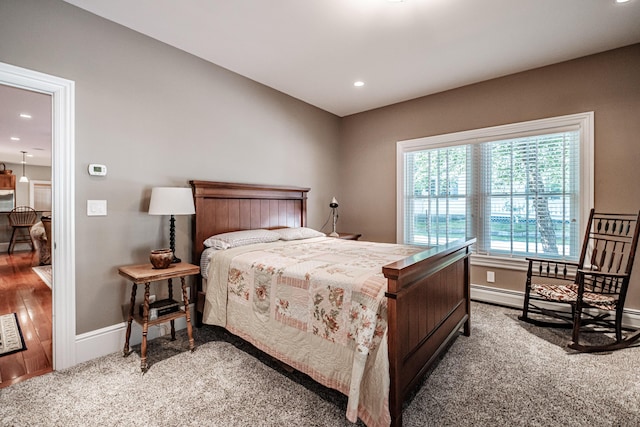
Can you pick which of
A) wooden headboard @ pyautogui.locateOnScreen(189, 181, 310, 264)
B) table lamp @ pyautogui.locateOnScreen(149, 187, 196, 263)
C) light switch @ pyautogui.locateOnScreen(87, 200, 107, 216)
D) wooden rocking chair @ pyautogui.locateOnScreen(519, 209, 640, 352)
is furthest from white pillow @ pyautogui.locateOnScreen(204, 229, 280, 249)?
wooden rocking chair @ pyautogui.locateOnScreen(519, 209, 640, 352)

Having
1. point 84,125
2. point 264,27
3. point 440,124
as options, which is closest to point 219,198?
point 84,125

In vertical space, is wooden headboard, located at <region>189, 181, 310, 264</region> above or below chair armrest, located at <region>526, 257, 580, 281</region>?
above

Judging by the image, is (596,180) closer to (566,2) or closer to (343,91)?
(566,2)

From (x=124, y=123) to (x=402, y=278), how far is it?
2.51 meters

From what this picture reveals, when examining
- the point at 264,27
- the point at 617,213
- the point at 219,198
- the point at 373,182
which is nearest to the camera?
the point at 264,27

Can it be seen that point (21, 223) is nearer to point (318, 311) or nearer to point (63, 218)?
point (63, 218)

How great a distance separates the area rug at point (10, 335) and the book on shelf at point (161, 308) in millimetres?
1088

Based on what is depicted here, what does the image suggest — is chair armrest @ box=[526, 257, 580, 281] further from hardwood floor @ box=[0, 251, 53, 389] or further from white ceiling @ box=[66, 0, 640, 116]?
hardwood floor @ box=[0, 251, 53, 389]

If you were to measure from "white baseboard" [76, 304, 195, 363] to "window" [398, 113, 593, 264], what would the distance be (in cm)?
328

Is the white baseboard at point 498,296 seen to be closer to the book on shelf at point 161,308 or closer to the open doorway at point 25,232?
the book on shelf at point 161,308

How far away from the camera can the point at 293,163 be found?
406 cm

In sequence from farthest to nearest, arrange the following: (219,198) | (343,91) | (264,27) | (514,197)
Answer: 1. (343,91)
2. (514,197)
3. (219,198)
4. (264,27)

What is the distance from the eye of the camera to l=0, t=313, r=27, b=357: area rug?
238cm

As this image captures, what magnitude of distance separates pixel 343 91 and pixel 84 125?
279cm
